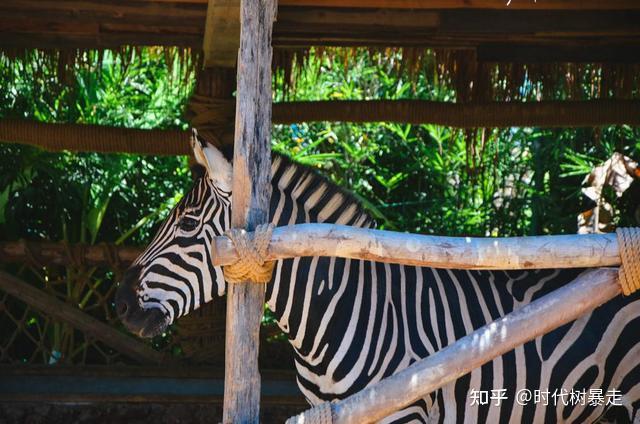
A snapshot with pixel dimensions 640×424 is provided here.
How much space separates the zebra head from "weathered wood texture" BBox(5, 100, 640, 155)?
1.63 m

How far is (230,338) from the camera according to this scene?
3.13 meters

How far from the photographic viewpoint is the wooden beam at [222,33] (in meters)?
4.39

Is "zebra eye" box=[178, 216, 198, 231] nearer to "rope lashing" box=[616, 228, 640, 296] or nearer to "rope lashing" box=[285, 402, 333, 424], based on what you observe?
"rope lashing" box=[285, 402, 333, 424]

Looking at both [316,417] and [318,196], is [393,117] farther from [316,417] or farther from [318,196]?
[316,417]

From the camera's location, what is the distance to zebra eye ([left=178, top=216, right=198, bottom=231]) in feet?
13.2

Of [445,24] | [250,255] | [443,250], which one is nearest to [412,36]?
[445,24]

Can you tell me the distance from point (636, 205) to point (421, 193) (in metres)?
1.83

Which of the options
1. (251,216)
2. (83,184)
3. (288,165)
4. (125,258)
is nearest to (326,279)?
(288,165)

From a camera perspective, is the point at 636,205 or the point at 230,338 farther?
the point at 636,205

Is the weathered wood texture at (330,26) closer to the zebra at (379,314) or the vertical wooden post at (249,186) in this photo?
the zebra at (379,314)

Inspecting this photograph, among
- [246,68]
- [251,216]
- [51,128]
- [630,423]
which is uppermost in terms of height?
[51,128]

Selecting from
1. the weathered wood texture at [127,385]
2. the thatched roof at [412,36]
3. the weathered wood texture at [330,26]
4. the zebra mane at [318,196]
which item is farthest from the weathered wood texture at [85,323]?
the zebra mane at [318,196]

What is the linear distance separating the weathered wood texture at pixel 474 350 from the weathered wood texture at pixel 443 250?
93 mm

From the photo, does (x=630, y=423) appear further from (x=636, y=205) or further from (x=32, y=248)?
(x=636, y=205)
